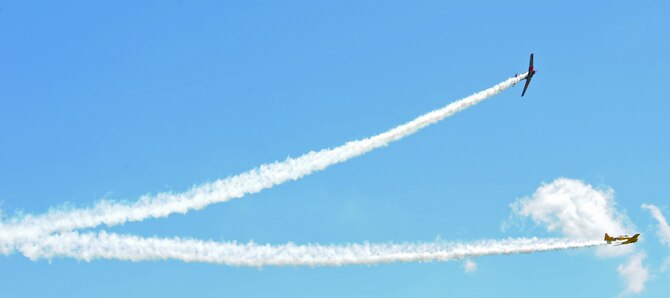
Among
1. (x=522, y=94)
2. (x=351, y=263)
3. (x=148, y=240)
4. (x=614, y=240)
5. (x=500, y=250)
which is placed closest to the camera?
(x=148, y=240)

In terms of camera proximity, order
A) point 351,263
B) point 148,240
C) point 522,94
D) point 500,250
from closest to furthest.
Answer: point 148,240 < point 351,263 < point 500,250 < point 522,94

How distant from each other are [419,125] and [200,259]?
32.0m

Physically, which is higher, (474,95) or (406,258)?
(474,95)

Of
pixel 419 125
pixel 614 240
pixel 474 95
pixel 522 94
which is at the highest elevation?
pixel 522 94

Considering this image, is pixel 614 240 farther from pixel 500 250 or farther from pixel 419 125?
pixel 419 125

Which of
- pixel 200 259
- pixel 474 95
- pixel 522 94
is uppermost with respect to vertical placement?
pixel 522 94

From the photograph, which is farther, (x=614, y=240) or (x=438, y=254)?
(x=614, y=240)

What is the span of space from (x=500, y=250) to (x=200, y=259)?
39171mm

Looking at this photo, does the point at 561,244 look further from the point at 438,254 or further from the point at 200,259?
the point at 200,259

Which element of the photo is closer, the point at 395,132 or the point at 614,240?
the point at 395,132

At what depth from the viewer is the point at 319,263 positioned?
308ft

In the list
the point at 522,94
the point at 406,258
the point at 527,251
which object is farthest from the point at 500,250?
the point at 522,94

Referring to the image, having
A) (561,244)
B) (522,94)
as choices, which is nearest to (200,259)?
(561,244)

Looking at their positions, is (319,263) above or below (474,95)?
below
